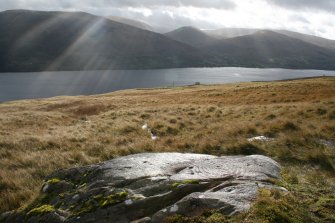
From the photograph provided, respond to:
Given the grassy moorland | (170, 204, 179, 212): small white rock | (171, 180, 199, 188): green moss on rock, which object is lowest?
the grassy moorland

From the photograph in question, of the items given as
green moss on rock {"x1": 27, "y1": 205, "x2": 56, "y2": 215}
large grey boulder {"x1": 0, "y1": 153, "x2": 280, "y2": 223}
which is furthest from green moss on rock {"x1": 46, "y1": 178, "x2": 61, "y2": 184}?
green moss on rock {"x1": 27, "y1": 205, "x2": 56, "y2": 215}

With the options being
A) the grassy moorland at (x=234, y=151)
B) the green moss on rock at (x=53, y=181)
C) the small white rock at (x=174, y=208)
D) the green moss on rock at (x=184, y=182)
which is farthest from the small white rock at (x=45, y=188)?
the small white rock at (x=174, y=208)

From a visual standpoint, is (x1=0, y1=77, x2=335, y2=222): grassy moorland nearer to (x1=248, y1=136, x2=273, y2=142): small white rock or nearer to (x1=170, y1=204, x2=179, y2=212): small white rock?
(x1=170, y1=204, x2=179, y2=212): small white rock

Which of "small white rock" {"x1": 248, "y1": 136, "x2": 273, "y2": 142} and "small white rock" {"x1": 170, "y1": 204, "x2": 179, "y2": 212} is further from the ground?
"small white rock" {"x1": 170, "y1": 204, "x2": 179, "y2": 212}

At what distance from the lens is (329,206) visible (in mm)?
6859

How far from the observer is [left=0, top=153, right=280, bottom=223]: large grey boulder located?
7047 millimetres

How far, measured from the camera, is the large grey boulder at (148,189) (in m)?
7.05

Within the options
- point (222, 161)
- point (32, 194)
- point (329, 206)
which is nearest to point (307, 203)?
point (329, 206)

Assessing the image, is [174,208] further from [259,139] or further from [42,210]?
[259,139]

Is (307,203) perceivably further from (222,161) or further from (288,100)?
(288,100)

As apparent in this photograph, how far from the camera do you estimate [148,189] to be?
8195mm

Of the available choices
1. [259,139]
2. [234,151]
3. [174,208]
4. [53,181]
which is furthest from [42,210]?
[259,139]

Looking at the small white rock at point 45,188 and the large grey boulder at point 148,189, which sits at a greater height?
the large grey boulder at point 148,189

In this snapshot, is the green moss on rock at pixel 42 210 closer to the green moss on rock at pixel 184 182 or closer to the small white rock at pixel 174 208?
the green moss on rock at pixel 184 182
